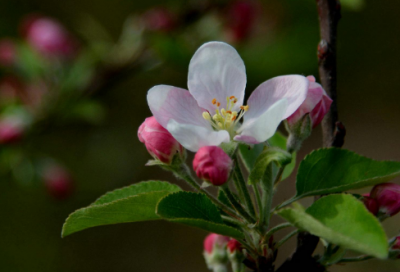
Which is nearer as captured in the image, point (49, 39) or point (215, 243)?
point (215, 243)

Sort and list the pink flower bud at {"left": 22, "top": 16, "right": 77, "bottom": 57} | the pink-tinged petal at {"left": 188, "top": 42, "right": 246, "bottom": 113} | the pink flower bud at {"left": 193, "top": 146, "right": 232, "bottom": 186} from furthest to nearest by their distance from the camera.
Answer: the pink flower bud at {"left": 22, "top": 16, "right": 77, "bottom": 57}
the pink-tinged petal at {"left": 188, "top": 42, "right": 246, "bottom": 113}
the pink flower bud at {"left": 193, "top": 146, "right": 232, "bottom": 186}

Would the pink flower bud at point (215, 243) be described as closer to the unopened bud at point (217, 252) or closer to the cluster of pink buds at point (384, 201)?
the unopened bud at point (217, 252)

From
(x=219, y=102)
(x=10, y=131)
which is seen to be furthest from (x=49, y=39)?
(x=219, y=102)

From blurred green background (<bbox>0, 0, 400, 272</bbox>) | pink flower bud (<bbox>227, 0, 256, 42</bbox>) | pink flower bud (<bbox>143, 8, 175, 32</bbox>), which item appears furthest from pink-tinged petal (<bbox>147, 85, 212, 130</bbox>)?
blurred green background (<bbox>0, 0, 400, 272</bbox>)

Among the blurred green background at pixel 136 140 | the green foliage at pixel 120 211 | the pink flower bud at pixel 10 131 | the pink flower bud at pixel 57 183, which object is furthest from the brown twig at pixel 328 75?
the blurred green background at pixel 136 140

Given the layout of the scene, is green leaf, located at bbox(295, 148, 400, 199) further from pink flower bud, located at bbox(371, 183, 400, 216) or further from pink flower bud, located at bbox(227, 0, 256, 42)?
pink flower bud, located at bbox(227, 0, 256, 42)

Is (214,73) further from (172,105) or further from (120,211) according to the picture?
(120,211)
